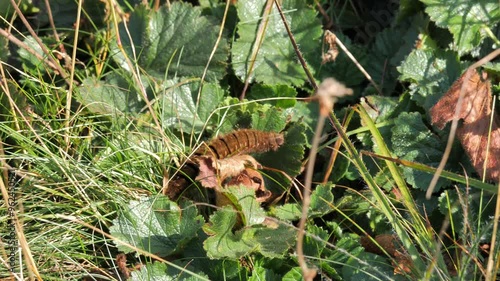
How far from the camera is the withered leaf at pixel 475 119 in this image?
1.78 metres

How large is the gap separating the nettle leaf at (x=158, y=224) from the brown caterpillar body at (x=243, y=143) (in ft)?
0.63

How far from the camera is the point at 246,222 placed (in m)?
1.70

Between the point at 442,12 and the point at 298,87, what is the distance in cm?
47

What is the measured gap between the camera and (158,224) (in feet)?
5.69

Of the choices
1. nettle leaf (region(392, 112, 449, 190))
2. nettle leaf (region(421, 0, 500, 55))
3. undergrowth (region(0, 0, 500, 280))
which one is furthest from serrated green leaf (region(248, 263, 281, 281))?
nettle leaf (region(421, 0, 500, 55))

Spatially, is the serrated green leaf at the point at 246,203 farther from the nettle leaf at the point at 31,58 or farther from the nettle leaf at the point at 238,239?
the nettle leaf at the point at 31,58

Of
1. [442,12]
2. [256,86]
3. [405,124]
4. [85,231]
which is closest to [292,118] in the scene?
[256,86]

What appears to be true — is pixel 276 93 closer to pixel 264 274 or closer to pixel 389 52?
pixel 389 52

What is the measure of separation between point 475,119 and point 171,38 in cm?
93

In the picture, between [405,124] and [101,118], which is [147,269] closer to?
[101,118]

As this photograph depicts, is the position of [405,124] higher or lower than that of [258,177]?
higher

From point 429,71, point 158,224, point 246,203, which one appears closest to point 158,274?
point 158,224

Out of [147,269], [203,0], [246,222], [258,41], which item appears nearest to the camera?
[147,269]

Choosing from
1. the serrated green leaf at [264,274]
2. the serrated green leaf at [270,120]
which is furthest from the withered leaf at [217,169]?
the serrated green leaf at [264,274]
